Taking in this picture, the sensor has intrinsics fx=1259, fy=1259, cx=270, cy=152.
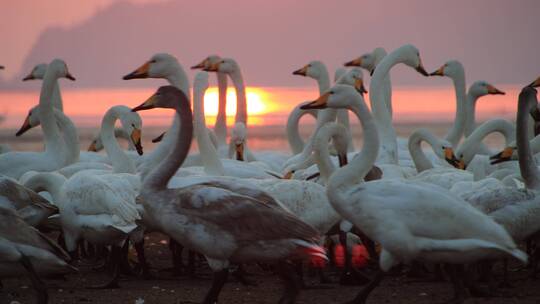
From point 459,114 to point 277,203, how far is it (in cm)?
935

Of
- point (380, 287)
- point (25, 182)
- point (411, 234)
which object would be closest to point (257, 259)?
point (411, 234)

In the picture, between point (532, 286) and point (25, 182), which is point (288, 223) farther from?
point (25, 182)

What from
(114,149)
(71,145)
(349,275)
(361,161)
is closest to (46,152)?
(71,145)

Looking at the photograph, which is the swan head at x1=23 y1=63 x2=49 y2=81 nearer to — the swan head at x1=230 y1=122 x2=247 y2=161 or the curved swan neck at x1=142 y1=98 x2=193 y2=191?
the swan head at x1=230 y1=122 x2=247 y2=161

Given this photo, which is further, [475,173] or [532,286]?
[475,173]

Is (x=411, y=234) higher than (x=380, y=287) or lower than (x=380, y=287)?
higher

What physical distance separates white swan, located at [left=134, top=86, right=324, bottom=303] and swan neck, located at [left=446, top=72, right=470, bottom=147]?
9.39 m

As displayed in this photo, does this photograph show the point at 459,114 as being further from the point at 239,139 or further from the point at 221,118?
the point at 239,139

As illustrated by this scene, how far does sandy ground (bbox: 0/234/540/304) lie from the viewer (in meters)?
10.3

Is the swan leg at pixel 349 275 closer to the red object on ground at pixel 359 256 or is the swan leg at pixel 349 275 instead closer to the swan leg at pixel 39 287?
the red object on ground at pixel 359 256

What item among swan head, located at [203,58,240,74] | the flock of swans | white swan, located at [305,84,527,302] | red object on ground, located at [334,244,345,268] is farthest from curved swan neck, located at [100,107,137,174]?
white swan, located at [305,84,527,302]

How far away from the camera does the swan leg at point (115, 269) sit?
10977mm

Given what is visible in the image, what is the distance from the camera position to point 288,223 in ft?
30.7

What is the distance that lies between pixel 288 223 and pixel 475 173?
5.56 meters
